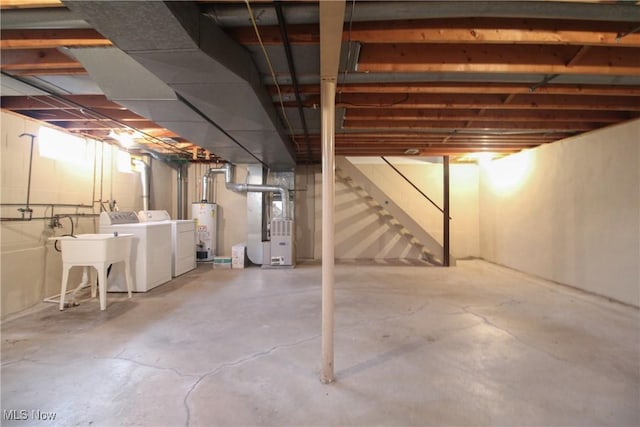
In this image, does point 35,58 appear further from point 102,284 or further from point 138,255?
point 138,255

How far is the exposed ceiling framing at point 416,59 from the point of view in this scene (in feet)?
5.36

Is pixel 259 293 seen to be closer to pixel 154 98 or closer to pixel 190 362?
pixel 190 362

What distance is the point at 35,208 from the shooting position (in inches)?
127

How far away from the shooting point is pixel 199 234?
562 centimetres

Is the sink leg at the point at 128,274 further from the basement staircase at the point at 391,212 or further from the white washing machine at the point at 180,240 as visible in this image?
the basement staircase at the point at 391,212

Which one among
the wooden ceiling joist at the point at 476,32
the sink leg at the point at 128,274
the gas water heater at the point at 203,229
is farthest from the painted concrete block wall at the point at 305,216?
the wooden ceiling joist at the point at 476,32

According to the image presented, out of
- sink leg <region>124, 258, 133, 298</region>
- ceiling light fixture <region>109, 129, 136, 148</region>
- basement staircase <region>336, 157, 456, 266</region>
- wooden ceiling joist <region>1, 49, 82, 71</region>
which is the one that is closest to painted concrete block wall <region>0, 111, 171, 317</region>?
ceiling light fixture <region>109, 129, 136, 148</region>

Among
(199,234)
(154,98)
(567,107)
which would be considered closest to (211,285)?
(199,234)

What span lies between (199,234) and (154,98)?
3679mm

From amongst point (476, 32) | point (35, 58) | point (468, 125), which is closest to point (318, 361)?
point (476, 32)

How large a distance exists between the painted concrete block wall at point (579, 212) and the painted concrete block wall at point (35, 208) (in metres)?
6.95

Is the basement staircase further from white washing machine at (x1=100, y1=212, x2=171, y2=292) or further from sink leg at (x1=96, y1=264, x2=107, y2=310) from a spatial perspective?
sink leg at (x1=96, y1=264, x2=107, y2=310)

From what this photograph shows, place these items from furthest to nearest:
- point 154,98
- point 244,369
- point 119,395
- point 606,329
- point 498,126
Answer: point 498,126, point 606,329, point 154,98, point 244,369, point 119,395

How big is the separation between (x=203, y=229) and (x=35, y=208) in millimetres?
2609
